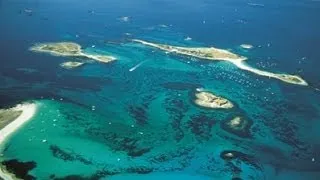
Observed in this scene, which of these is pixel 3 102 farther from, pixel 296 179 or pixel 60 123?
pixel 296 179

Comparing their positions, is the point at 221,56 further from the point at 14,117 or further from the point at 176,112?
the point at 14,117

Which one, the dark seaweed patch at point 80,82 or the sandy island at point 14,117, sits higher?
the sandy island at point 14,117

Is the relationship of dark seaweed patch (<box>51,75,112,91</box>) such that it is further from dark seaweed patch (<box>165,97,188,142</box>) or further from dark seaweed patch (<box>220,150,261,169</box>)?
dark seaweed patch (<box>220,150,261,169</box>)

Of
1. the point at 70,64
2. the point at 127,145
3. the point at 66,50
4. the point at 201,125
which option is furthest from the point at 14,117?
the point at 66,50

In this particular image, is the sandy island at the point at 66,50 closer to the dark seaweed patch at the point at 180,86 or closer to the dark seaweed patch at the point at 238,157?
the dark seaweed patch at the point at 180,86

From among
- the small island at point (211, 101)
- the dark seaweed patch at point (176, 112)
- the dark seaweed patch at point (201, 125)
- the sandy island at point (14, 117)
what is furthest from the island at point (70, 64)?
the dark seaweed patch at point (201, 125)

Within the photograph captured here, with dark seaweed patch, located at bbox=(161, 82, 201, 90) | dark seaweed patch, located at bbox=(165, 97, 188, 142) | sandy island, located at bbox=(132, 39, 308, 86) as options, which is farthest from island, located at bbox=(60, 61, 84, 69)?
dark seaweed patch, located at bbox=(165, 97, 188, 142)

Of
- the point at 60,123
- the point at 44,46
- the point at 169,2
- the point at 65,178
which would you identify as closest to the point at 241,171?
the point at 65,178

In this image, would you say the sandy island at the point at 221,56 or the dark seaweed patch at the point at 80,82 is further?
the sandy island at the point at 221,56
